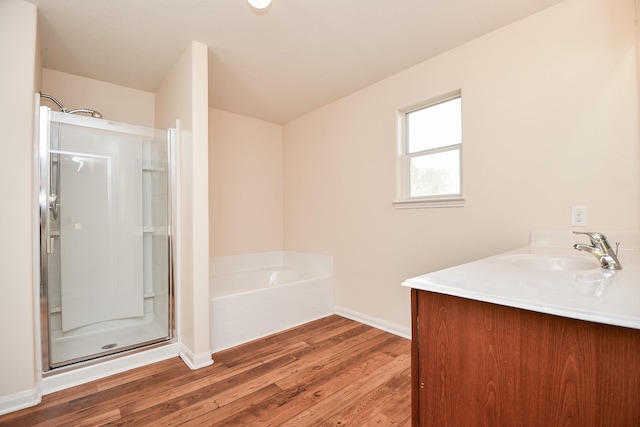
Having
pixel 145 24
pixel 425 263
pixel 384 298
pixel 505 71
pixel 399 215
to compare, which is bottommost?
pixel 384 298

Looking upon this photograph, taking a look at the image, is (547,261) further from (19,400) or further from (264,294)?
(19,400)

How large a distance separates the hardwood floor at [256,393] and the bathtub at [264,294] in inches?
8.5

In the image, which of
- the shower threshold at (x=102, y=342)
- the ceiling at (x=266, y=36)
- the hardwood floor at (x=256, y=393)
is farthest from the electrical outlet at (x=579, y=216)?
the shower threshold at (x=102, y=342)

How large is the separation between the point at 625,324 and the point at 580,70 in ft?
6.03

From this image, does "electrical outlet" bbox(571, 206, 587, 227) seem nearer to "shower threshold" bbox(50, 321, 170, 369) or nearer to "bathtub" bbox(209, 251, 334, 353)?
"bathtub" bbox(209, 251, 334, 353)

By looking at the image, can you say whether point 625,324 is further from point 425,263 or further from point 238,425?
point 425,263

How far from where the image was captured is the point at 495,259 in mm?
1391

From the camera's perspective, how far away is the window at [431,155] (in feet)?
7.86

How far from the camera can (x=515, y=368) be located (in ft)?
2.41

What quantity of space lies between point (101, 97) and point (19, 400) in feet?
8.19

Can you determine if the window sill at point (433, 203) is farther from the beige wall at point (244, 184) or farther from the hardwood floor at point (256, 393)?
the beige wall at point (244, 184)

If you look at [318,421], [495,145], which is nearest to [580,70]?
[495,145]

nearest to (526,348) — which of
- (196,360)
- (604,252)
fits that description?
(604,252)

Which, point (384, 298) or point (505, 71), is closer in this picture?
point (505, 71)
